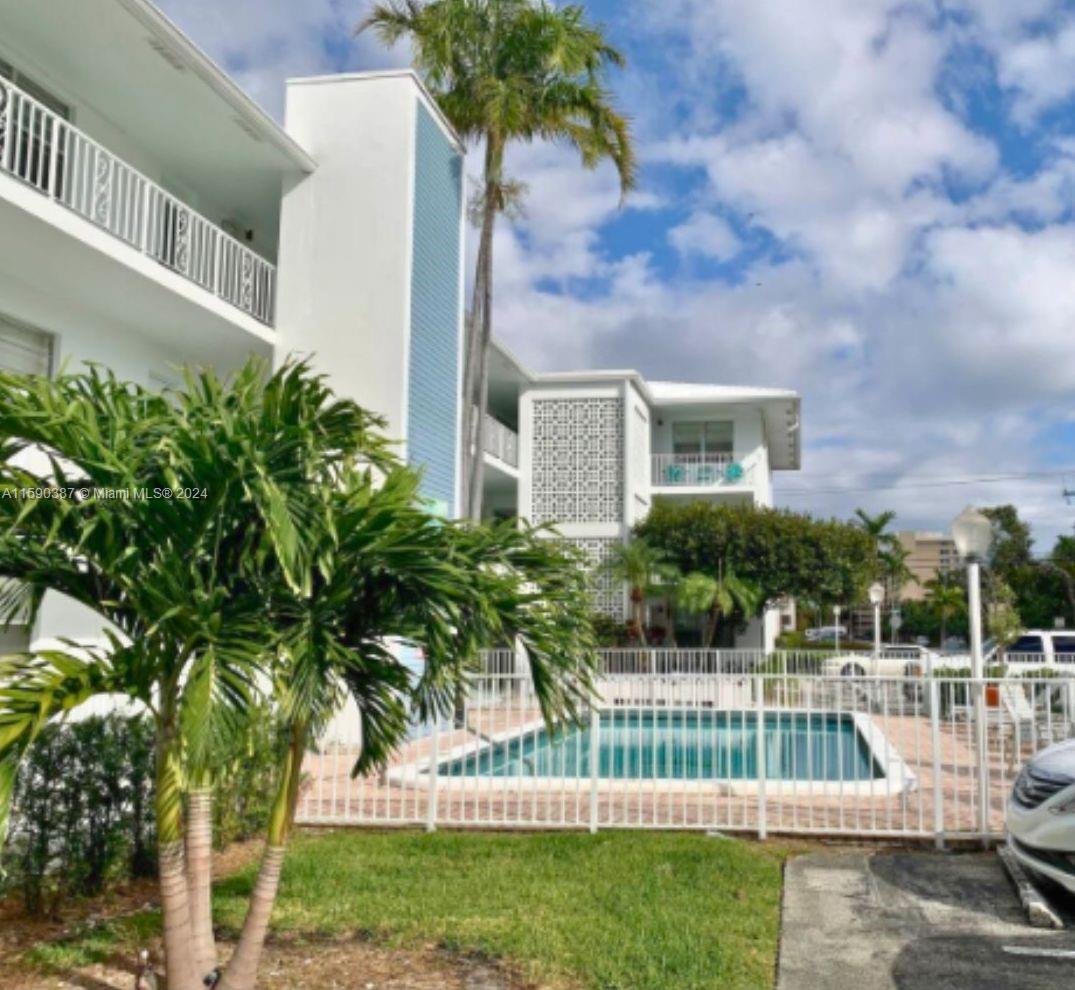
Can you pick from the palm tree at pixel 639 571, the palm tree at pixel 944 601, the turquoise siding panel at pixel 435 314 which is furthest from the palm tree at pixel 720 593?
the palm tree at pixel 944 601

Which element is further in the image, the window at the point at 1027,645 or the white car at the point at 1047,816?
the window at the point at 1027,645

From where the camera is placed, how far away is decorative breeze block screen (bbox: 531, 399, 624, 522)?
87.3 ft

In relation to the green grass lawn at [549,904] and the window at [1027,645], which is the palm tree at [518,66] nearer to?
the green grass lawn at [549,904]

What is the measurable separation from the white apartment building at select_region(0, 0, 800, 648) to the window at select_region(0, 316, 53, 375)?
24mm

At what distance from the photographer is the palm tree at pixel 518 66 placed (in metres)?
17.6

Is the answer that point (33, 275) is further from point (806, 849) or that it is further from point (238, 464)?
point (806, 849)

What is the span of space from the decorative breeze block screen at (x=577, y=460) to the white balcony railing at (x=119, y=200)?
1338 centimetres

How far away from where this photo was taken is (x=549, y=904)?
6129 mm

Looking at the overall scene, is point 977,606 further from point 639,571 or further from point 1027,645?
point 1027,645

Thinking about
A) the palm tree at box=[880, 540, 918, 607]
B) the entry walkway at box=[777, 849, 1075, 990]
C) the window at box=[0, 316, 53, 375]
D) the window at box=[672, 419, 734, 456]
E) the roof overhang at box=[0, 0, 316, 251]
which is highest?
the roof overhang at box=[0, 0, 316, 251]

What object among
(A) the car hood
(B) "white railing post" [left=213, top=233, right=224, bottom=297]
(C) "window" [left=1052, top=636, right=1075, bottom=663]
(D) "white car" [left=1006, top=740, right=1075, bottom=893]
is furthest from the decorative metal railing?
(D) "white car" [left=1006, top=740, right=1075, bottom=893]

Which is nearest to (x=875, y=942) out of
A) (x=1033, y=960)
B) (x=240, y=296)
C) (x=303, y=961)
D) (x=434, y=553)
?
(x=1033, y=960)

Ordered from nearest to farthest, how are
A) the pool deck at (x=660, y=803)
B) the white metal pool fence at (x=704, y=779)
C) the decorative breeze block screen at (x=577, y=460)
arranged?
the white metal pool fence at (x=704, y=779) → the pool deck at (x=660, y=803) → the decorative breeze block screen at (x=577, y=460)

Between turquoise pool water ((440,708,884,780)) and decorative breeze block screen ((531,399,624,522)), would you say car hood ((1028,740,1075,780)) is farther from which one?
decorative breeze block screen ((531,399,624,522))
